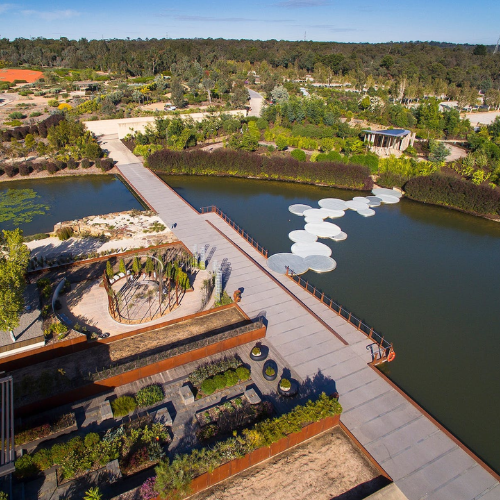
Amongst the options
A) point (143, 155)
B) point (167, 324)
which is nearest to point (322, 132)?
point (143, 155)

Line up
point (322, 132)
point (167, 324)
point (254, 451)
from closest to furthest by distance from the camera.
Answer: point (254, 451) → point (167, 324) → point (322, 132)

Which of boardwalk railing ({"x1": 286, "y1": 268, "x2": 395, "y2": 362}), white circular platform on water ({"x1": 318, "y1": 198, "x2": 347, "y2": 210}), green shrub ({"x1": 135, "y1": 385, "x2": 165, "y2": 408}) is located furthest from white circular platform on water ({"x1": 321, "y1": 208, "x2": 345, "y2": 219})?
green shrub ({"x1": 135, "y1": 385, "x2": 165, "y2": 408})

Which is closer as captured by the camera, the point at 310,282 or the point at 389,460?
the point at 389,460

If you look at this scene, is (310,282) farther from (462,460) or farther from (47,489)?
(47,489)

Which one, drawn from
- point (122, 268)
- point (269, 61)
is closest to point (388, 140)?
point (122, 268)

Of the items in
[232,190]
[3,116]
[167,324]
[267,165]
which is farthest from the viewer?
[3,116]

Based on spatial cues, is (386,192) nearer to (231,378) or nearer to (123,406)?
(231,378)

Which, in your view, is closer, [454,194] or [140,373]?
[140,373]
